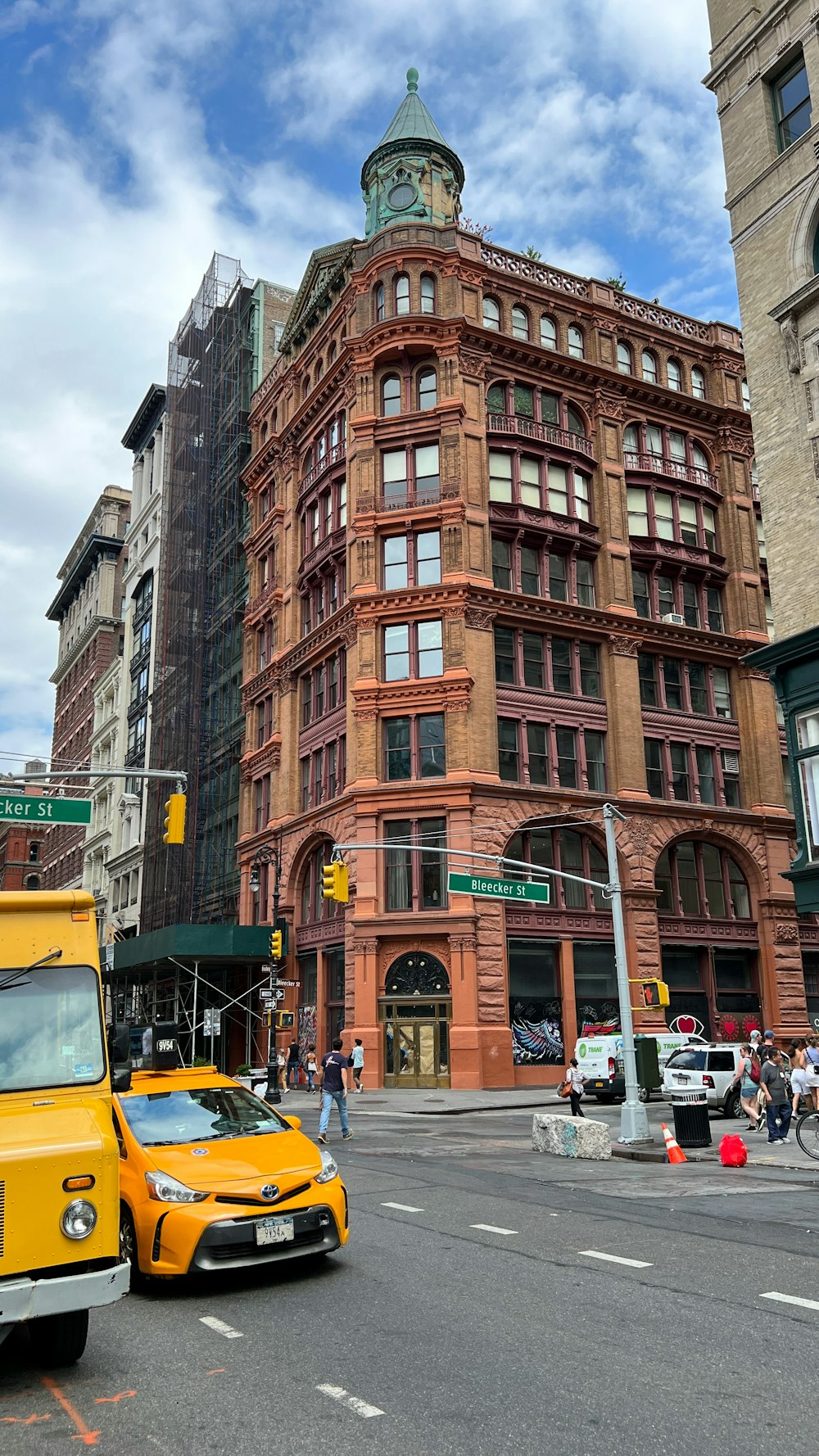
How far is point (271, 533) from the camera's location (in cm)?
5112

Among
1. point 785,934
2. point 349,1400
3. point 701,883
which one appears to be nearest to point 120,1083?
point 349,1400

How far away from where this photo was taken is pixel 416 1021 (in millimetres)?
36000

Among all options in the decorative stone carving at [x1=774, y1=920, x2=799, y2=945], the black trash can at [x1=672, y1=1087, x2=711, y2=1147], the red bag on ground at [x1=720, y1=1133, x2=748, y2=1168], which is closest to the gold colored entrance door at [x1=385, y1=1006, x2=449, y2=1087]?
the decorative stone carving at [x1=774, y1=920, x2=799, y2=945]

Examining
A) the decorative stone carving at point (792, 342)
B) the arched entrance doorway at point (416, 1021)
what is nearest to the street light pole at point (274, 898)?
the arched entrance doorway at point (416, 1021)

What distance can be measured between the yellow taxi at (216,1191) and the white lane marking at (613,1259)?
7.39 feet

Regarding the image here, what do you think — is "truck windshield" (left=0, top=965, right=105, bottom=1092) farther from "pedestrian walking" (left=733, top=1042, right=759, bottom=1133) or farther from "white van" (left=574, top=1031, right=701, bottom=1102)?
"white van" (left=574, top=1031, right=701, bottom=1102)

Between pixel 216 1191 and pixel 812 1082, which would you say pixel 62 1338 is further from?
pixel 812 1082

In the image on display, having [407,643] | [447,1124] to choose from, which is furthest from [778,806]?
[447,1124]

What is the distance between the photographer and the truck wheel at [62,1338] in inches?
258

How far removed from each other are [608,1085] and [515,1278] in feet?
74.2

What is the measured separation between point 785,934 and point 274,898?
20.5 metres

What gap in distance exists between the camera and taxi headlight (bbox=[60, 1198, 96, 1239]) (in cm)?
618

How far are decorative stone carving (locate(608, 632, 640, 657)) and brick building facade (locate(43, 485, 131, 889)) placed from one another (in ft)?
163

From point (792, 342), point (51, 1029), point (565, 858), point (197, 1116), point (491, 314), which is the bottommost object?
point (197, 1116)
